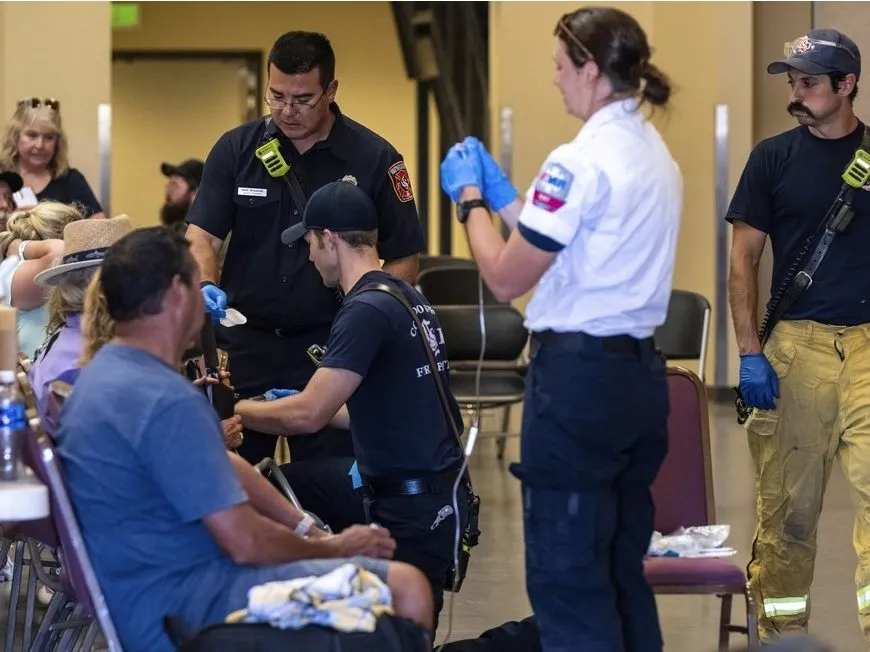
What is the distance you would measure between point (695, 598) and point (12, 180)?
3271 millimetres

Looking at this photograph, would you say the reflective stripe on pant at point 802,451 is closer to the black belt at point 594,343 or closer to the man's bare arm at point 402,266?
the man's bare arm at point 402,266

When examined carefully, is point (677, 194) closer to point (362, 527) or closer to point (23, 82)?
point (362, 527)

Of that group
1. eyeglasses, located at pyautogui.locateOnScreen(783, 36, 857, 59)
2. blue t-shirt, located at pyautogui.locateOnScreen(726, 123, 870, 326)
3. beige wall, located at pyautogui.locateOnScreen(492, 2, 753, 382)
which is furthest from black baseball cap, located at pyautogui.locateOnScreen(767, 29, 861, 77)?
beige wall, located at pyautogui.locateOnScreen(492, 2, 753, 382)

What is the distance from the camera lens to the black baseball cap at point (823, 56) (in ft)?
13.8

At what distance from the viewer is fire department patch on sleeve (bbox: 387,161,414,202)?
4.65 meters

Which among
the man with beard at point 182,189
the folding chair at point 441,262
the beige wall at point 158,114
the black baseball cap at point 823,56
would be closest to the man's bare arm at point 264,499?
the black baseball cap at point 823,56

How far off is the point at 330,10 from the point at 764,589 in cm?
1157

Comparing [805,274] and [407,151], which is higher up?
[407,151]

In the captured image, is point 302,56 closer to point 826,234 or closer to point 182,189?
point 826,234

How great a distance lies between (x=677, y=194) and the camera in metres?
3.11

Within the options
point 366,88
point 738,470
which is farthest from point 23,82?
point 366,88

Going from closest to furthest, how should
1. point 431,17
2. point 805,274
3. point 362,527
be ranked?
point 362,527 → point 805,274 → point 431,17

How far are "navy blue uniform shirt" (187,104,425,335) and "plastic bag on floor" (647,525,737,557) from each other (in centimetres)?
125

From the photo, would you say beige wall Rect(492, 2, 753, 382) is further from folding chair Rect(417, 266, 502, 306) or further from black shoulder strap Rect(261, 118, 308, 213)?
black shoulder strap Rect(261, 118, 308, 213)
